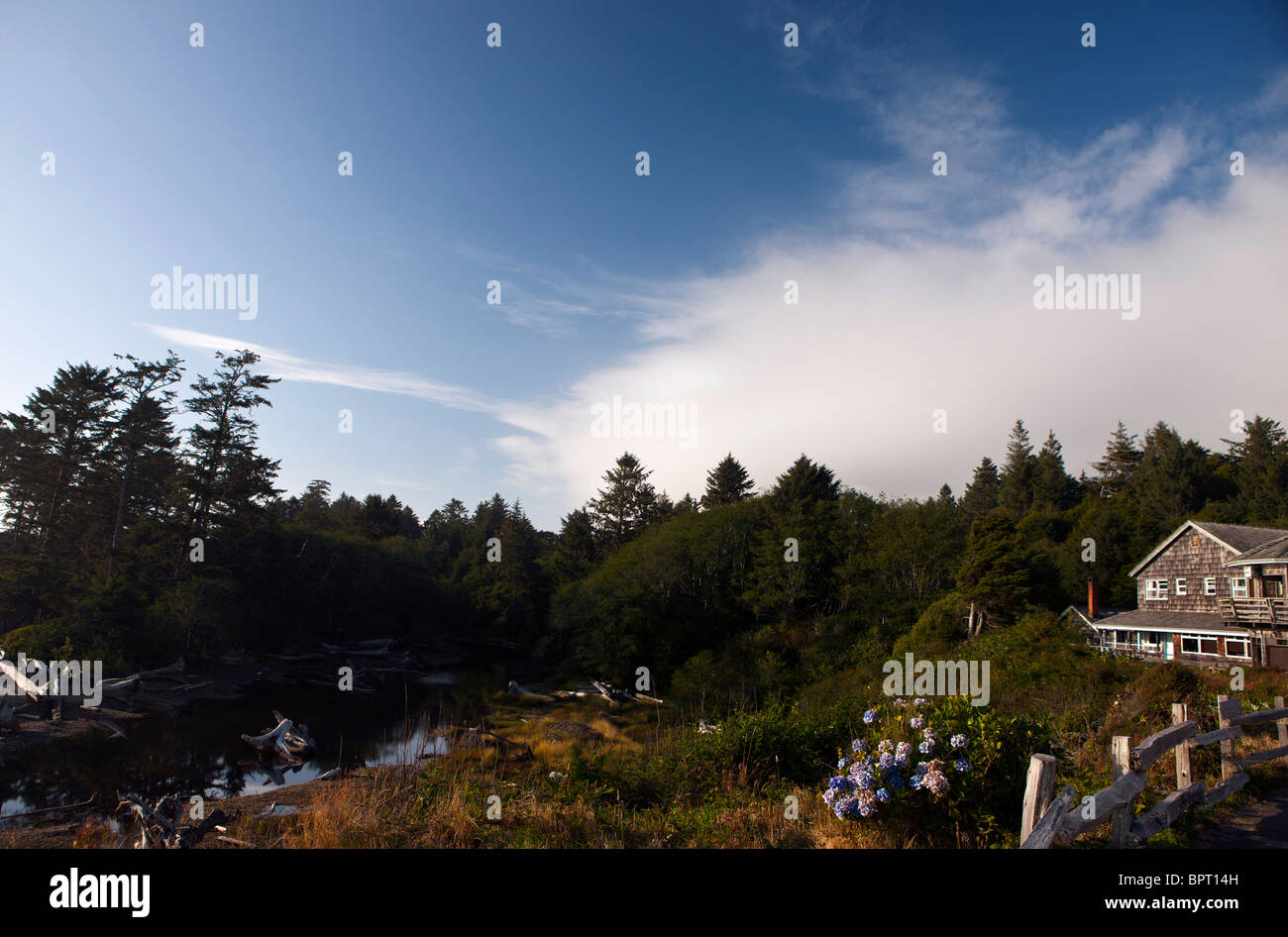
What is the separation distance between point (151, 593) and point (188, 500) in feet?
28.3

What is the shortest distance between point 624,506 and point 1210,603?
48914 mm

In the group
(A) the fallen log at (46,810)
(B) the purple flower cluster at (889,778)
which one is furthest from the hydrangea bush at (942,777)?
(A) the fallen log at (46,810)

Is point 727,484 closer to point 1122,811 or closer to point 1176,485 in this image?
point 1176,485

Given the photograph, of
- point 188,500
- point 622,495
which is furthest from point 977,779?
point 622,495

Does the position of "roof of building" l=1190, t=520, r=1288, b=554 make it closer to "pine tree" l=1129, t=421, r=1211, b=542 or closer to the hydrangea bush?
"pine tree" l=1129, t=421, r=1211, b=542

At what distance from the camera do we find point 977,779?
225 inches

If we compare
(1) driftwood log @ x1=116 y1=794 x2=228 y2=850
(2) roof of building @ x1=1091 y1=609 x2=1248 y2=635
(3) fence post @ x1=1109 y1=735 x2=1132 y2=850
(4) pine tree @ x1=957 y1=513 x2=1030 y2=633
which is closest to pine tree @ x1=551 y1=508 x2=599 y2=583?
(4) pine tree @ x1=957 y1=513 x2=1030 y2=633

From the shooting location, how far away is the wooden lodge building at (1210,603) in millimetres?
27125

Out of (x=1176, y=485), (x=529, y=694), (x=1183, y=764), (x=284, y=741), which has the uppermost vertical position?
(x=1176, y=485)

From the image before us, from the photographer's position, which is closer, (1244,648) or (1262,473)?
(1244,648)

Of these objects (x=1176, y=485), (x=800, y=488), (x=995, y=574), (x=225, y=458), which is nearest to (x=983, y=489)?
(x=1176, y=485)

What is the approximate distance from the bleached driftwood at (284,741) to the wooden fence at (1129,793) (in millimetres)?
23011

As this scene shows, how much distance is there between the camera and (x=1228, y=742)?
789 cm
